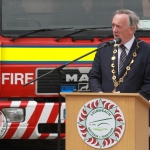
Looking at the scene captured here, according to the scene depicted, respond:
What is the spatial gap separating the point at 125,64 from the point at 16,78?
62.6 inches

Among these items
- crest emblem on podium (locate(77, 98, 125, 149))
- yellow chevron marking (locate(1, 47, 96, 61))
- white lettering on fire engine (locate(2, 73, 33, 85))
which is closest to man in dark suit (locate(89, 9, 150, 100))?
crest emblem on podium (locate(77, 98, 125, 149))

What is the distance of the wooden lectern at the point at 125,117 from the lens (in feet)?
17.0

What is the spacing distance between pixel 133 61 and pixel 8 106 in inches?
70.4

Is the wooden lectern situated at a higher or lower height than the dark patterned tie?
lower

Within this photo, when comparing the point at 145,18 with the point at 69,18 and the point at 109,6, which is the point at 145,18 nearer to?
the point at 109,6

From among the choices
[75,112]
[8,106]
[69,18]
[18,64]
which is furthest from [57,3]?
[75,112]

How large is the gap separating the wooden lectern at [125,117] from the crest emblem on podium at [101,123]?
33mm

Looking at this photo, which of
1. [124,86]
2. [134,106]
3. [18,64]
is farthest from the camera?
[18,64]

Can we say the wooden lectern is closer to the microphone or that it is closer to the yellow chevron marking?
the microphone

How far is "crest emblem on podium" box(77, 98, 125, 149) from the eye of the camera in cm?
524

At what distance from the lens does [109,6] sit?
7293mm

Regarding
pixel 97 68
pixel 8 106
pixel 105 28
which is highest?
pixel 105 28

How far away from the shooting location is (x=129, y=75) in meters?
6.03

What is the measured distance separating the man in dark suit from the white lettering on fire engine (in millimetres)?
1157
